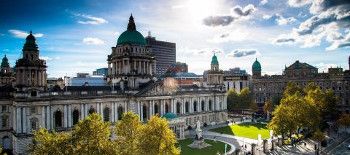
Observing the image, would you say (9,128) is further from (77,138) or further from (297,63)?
(297,63)

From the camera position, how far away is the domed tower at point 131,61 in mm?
95438

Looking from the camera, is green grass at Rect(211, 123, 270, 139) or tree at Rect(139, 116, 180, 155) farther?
green grass at Rect(211, 123, 270, 139)

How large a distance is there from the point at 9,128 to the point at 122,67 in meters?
35.2

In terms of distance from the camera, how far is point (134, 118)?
5406 centimetres

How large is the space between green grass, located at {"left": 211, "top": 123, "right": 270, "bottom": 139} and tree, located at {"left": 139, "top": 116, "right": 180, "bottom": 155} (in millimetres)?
43534

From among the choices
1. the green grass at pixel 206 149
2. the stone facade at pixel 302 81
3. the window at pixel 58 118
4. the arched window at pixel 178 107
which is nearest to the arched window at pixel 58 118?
the window at pixel 58 118

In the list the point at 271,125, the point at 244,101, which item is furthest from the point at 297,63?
the point at 271,125

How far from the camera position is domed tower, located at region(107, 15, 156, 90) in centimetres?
9544

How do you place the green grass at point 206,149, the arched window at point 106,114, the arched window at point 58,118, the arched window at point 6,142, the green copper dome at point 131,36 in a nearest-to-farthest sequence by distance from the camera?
the green grass at point 206,149
the arched window at point 6,142
the arched window at point 58,118
the arched window at point 106,114
the green copper dome at point 131,36

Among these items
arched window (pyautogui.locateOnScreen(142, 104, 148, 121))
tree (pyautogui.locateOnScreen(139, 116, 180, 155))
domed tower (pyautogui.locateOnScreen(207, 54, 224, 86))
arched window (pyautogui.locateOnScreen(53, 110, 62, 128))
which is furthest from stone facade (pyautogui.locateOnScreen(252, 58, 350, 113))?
arched window (pyautogui.locateOnScreen(53, 110, 62, 128))

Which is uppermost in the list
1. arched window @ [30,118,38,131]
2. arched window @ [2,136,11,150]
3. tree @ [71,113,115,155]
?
tree @ [71,113,115,155]

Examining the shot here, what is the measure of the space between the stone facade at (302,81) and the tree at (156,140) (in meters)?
94.4

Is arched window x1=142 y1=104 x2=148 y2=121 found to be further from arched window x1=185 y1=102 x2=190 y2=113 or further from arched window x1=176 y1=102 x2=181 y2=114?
arched window x1=185 y1=102 x2=190 y2=113

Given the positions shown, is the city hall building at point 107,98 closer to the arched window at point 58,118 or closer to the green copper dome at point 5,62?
the arched window at point 58,118
